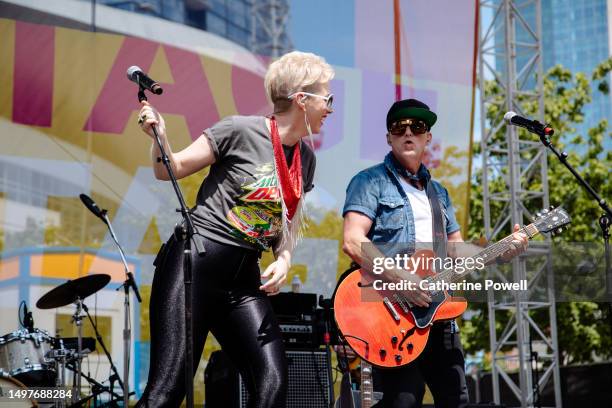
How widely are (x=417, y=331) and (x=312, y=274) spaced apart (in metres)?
3.99

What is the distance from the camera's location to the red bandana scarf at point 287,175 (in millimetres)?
3209

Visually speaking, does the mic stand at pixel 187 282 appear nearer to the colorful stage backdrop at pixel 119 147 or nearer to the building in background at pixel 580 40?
the colorful stage backdrop at pixel 119 147

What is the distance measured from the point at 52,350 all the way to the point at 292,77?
3.91m

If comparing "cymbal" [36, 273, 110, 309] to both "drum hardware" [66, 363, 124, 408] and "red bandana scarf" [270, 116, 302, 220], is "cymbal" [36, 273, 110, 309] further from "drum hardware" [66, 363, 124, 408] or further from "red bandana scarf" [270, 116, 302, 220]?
"red bandana scarf" [270, 116, 302, 220]

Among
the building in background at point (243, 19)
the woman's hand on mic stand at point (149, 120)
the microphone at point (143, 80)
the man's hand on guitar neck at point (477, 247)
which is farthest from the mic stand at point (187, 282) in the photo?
the building in background at point (243, 19)

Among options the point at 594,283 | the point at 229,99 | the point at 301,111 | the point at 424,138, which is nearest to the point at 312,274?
the point at 229,99

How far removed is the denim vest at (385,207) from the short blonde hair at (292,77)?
2.23ft

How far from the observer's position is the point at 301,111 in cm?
332

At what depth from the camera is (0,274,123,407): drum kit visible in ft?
19.8

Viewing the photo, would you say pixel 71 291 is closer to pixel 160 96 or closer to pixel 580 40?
pixel 160 96

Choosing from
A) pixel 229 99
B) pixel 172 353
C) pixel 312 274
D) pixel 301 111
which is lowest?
pixel 172 353

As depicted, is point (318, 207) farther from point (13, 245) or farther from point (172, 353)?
point (172, 353)

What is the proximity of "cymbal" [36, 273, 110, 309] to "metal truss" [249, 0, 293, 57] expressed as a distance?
291cm

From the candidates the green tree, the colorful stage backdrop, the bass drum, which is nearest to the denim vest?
the bass drum
